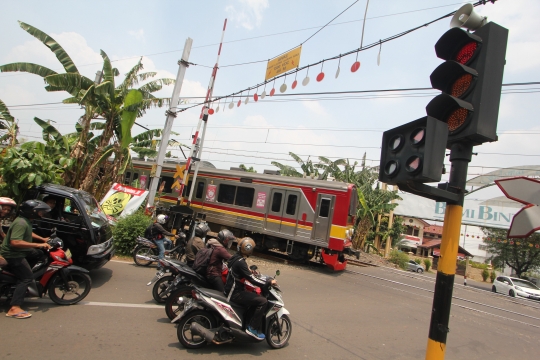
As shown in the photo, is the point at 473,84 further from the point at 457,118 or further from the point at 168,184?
the point at 168,184

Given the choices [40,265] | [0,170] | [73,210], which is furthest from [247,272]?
[0,170]

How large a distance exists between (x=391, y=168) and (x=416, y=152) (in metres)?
0.25

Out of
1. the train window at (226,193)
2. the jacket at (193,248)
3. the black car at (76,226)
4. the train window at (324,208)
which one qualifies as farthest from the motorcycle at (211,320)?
the train window at (226,193)

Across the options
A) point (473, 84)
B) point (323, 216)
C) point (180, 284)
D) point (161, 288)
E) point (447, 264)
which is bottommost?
point (161, 288)

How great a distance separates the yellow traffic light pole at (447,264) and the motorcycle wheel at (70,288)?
513 cm

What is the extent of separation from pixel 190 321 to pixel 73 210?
4.18 m

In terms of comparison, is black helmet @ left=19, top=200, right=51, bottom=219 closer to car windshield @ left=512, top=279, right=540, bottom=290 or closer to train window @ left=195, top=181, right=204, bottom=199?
train window @ left=195, top=181, right=204, bottom=199

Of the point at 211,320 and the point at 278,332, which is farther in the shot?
the point at 278,332

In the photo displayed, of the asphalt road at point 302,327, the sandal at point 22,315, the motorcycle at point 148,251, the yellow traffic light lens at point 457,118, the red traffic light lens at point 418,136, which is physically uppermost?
the yellow traffic light lens at point 457,118

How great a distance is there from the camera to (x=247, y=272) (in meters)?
4.61

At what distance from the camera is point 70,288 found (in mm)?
5539

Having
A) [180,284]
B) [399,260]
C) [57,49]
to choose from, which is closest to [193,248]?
[180,284]

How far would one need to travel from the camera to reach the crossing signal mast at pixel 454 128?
242cm

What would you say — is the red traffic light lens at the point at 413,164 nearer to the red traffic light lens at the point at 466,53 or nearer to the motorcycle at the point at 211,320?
the red traffic light lens at the point at 466,53
